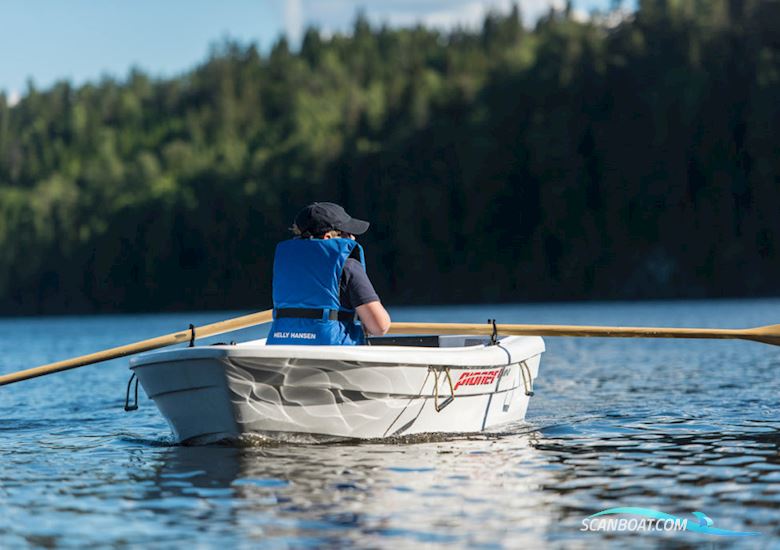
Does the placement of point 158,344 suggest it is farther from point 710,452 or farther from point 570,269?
point 570,269

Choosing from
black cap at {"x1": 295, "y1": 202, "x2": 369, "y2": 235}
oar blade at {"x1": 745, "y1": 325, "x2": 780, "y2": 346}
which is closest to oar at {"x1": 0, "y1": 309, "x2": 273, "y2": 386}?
black cap at {"x1": 295, "y1": 202, "x2": 369, "y2": 235}

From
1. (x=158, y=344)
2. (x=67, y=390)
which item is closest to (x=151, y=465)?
(x=158, y=344)

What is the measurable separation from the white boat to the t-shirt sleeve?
0.43 meters

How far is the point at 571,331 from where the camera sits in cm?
1231

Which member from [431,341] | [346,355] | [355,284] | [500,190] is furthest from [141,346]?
[500,190]

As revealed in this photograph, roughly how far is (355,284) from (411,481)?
205 centimetres

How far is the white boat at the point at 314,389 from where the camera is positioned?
1023 cm

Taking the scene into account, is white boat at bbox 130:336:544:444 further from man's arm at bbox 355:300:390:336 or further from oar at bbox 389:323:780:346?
oar at bbox 389:323:780:346

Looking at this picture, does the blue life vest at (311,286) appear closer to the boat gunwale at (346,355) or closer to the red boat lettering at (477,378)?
the boat gunwale at (346,355)

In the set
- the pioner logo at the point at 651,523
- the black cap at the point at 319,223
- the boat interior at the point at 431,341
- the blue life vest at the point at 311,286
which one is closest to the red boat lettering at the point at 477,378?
the blue life vest at the point at 311,286

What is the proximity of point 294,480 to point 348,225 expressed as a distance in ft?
8.51

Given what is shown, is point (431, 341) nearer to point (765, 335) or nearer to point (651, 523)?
point (765, 335)

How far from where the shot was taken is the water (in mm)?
7672

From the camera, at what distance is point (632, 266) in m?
74.8
